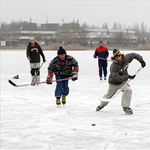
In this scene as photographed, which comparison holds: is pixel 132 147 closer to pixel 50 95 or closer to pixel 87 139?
pixel 87 139

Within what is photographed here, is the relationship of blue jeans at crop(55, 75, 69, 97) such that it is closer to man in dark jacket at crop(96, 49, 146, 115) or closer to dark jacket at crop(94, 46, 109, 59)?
man in dark jacket at crop(96, 49, 146, 115)

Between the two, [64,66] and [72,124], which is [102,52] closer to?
[64,66]

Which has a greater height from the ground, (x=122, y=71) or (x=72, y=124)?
(x=122, y=71)

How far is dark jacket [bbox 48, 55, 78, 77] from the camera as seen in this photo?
736 cm

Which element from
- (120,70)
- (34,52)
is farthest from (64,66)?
(34,52)

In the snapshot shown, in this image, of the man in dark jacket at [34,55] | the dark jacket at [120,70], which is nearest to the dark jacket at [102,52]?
the man in dark jacket at [34,55]

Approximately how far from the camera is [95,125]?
583 centimetres

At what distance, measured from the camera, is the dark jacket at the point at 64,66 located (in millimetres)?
7359

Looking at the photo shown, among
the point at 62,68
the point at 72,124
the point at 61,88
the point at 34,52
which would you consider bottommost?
the point at 72,124

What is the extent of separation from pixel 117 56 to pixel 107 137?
180 centimetres

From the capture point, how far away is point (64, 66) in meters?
7.43

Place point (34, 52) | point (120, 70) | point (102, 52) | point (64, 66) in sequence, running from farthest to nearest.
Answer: point (102, 52) < point (34, 52) < point (64, 66) < point (120, 70)

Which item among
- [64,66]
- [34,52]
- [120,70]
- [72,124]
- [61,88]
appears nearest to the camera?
[72,124]

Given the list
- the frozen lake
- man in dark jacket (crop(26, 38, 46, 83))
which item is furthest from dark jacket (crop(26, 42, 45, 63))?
the frozen lake
